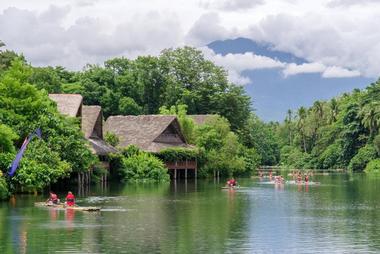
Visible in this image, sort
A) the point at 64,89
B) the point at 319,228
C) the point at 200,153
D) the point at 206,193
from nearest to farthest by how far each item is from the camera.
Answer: the point at 319,228
the point at 206,193
the point at 200,153
the point at 64,89

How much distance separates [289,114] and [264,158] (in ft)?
86.2

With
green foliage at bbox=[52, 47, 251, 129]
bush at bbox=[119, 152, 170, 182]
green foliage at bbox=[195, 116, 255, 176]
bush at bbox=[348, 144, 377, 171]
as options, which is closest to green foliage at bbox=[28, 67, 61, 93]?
green foliage at bbox=[52, 47, 251, 129]

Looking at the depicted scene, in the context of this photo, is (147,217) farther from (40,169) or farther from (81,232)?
(40,169)

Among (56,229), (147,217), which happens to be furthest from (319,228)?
(56,229)

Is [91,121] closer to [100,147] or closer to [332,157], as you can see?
[100,147]

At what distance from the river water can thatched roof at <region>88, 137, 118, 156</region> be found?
546 inches

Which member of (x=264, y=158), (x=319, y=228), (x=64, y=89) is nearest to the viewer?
(x=319, y=228)

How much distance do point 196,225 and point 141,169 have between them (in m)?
35.1

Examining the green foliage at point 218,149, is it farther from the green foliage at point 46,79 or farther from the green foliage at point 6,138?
the green foliage at point 6,138

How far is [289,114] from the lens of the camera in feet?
509

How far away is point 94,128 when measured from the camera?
211 feet

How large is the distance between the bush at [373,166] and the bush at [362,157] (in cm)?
141

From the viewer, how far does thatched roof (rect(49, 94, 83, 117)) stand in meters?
58.8

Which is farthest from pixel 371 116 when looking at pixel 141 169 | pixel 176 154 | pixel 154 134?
pixel 141 169
